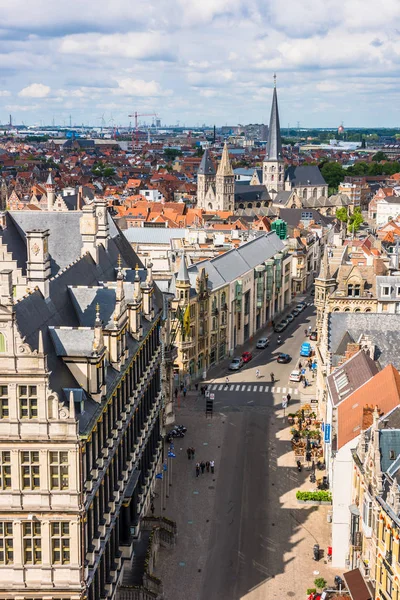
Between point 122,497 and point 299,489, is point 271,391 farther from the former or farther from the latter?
point 122,497

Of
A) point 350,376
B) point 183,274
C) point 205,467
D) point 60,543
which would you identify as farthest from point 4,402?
point 183,274

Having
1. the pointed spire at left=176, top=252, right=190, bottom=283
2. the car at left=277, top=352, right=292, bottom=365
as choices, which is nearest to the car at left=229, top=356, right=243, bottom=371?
the car at left=277, top=352, right=292, bottom=365

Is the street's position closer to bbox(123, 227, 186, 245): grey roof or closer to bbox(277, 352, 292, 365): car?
bbox(277, 352, 292, 365): car

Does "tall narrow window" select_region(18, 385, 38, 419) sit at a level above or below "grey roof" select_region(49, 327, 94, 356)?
below

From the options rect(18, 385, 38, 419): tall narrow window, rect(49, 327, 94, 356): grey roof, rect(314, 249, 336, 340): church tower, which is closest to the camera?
rect(18, 385, 38, 419): tall narrow window

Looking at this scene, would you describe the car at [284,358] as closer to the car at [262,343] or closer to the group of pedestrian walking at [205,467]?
the car at [262,343]

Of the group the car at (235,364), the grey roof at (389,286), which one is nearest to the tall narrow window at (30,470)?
the grey roof at (389,286)

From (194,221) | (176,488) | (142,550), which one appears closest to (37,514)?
(142,550)
